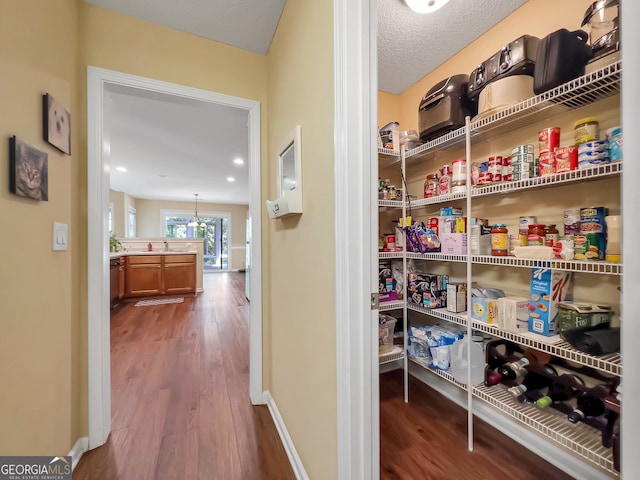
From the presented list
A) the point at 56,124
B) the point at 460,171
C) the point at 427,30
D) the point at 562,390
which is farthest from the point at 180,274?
the point at 562,390

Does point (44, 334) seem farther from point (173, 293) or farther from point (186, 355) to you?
point (173, 293)

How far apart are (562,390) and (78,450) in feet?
8.31

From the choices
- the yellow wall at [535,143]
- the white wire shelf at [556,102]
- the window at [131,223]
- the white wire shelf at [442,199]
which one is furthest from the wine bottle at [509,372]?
the window at [131,223]

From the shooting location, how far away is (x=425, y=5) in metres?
1.45

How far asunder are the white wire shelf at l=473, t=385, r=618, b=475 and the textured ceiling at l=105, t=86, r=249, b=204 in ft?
7.82

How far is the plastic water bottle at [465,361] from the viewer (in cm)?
160

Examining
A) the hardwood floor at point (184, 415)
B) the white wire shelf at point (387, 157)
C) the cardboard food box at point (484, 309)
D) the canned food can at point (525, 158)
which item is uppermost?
the white wire shelf at point (387, 157)

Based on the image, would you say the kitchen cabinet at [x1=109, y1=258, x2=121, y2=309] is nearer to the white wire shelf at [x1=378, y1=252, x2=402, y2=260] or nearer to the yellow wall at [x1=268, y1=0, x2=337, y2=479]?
the yellow wall at [x1=268, y1=0, x2=337, y2=479]

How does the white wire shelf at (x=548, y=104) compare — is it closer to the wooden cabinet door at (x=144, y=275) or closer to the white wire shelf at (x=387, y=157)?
the white wire shelf at (x=387, y=157)

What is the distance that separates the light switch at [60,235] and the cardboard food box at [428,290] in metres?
2.06

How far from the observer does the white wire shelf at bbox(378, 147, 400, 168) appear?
1.89m

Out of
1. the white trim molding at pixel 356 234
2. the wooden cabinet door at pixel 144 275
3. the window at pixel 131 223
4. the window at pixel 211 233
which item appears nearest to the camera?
the white trim molding at pixel 356 234

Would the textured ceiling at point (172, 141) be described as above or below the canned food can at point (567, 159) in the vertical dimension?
above

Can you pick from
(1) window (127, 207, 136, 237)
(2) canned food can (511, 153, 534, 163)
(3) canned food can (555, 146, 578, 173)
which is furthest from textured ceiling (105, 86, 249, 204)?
(3) canned food can (555, 146, 578, 173)
